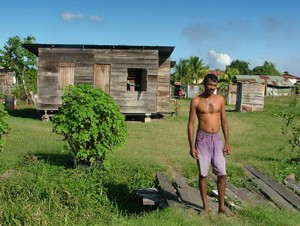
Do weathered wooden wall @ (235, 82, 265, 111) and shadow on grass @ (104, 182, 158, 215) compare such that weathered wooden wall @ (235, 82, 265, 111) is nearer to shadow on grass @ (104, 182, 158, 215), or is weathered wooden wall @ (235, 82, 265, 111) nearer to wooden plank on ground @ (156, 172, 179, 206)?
wooden plank on ground @ (156, 172, 179, 206)

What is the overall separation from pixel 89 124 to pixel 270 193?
370cm

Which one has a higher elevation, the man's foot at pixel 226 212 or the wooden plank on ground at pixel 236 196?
the man's foot at pixel 226 212

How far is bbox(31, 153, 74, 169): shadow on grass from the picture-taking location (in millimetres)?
8516

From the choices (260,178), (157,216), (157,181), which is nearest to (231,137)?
(260,178)

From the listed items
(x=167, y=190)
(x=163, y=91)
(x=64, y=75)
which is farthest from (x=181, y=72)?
(x=167, y=190)

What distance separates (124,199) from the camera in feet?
23.1

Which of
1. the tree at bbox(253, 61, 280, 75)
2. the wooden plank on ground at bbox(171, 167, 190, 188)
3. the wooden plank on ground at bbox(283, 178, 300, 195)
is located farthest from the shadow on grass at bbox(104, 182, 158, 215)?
the tree at bbox(253, 61, 280, 75)

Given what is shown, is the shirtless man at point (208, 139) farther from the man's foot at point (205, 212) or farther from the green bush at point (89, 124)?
the green bush at point (89, 124)

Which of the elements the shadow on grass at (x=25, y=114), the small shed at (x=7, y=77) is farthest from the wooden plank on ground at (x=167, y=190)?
the small shed at (x=7, y=77)

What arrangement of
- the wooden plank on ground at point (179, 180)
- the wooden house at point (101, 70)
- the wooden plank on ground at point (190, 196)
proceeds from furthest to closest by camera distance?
the wooden house at point (101, 70) < the wooden plank on ground at point (179, 180) < the wooden plank on ground at point (190, 196)

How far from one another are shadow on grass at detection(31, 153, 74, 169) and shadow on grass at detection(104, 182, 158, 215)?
1.45 metres

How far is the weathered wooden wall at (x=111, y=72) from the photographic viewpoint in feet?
58.8

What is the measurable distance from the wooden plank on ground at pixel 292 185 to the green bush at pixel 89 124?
3435mm

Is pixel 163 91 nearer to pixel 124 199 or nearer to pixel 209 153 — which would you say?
pixel 124 199
